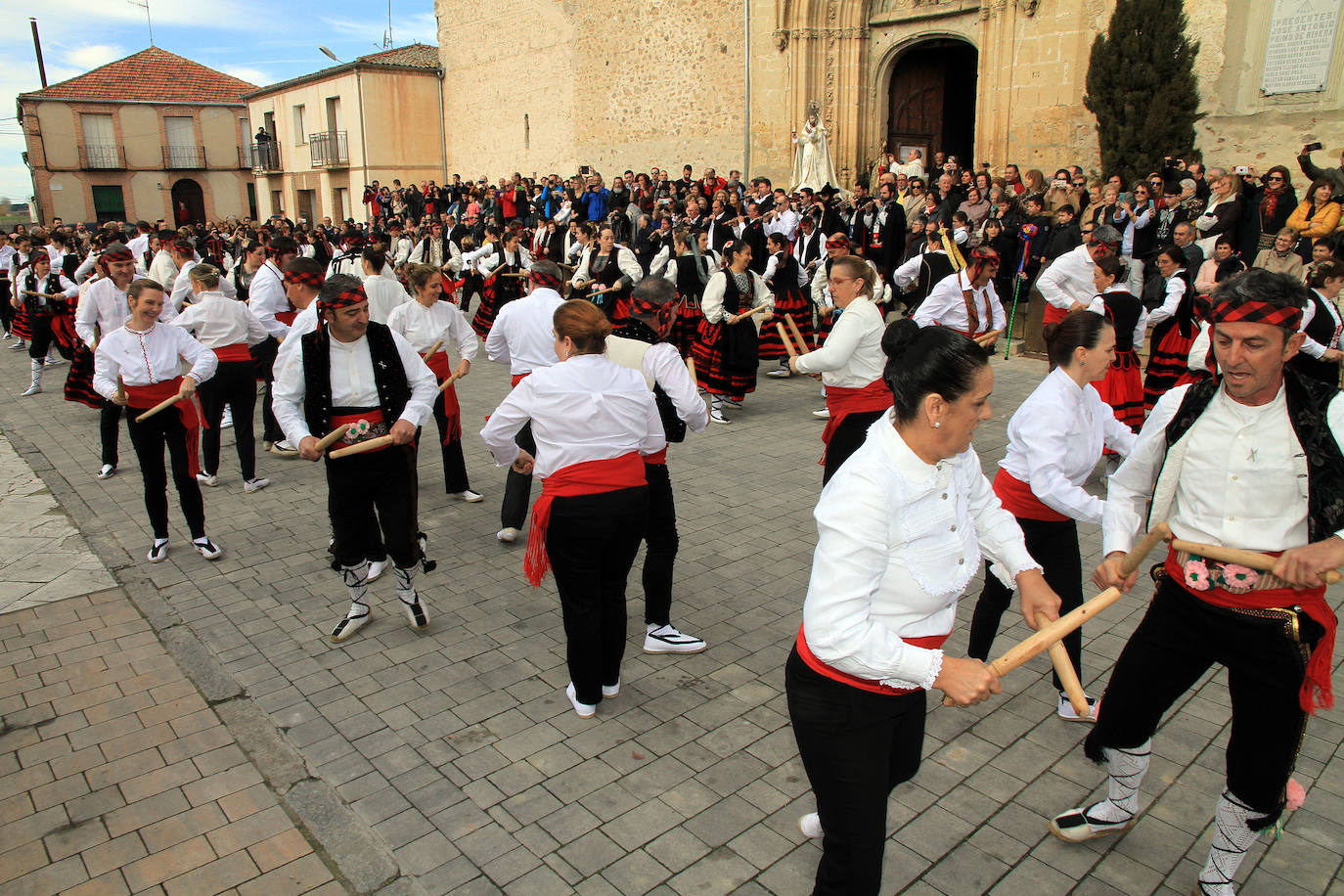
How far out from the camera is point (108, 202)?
1633 inches

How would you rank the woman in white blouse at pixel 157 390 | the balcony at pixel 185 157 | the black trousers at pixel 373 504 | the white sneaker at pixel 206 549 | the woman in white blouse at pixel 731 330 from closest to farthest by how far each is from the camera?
1. the black trousers at pixel 373 504
2. the woman in white blouse at pixel 157 390
3. the white sneaker at pixel 206 549
4. the woman in white blouse at pixel 731 330
5. the balcony at pixel 185 157

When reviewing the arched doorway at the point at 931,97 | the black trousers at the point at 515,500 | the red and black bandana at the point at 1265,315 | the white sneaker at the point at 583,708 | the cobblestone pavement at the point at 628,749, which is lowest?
the cobblestone pavement at the point at 628,749

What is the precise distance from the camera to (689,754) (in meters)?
3.68

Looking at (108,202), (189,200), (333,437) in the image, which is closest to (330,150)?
(189,200)

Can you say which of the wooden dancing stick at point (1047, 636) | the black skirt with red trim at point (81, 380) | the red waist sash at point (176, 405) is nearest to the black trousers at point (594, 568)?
the wooden dancing stick at point (1047, 636)

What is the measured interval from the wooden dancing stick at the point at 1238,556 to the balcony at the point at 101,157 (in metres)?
48.4

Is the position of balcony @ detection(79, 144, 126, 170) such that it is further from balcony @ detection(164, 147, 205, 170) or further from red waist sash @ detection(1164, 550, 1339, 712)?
red waist sash @ detection(1164, 550, 1339, 712)

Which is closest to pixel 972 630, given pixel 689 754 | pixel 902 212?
pixel 689 754

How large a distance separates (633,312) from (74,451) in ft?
22.9

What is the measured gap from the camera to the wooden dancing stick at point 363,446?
165 inches

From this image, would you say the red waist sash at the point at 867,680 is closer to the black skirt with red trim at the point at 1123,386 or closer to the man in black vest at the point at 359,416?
the man in black vest at the point at 359,416

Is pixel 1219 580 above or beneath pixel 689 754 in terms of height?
above

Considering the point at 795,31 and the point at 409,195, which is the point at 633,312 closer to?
the point at 795,31

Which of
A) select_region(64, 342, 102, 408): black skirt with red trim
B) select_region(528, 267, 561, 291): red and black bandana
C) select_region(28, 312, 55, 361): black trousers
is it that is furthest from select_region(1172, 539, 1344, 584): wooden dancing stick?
select_region(28, 312, 55, 361): black trousers
